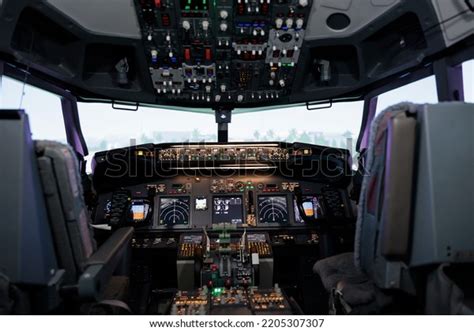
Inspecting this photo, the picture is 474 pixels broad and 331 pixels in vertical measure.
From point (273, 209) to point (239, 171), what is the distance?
45cm

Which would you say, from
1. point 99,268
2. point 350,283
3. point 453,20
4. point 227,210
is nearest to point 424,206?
point 350,283

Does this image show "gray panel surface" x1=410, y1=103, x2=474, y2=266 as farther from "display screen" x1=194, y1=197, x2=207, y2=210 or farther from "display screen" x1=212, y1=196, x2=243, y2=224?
Answer: "display screen" x1=194, y1=197, x2=207, y2=210

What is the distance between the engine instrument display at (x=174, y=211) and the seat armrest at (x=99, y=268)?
1.21 m

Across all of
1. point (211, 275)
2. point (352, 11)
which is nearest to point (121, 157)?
point (211, 275)

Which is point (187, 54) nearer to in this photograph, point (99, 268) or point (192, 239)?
point (192, 239)

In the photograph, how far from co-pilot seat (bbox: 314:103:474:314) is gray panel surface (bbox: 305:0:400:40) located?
1.47 meters

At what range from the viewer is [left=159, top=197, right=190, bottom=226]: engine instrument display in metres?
2.90

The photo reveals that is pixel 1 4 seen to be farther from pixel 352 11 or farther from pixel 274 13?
pixel 352 11

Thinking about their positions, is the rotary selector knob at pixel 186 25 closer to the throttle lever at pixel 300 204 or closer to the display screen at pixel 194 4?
the display screen at pixel 194 4

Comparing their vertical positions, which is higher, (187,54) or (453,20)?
(187,54)

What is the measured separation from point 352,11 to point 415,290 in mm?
2021

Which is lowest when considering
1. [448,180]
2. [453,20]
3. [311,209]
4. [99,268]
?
[99,268]

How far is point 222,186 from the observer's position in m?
3.05

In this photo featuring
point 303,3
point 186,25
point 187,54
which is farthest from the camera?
point 187,54
